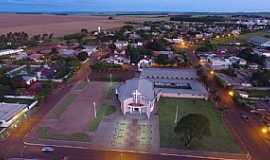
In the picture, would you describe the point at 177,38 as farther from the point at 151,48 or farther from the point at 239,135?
the point at 239,135

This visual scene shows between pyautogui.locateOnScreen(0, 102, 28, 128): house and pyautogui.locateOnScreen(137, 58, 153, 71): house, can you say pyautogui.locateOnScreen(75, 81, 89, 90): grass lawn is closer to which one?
pyautogui.locateOnScreen(0, 102, 28, 128): house

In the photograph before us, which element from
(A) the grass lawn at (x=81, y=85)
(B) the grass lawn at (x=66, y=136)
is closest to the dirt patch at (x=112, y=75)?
(A) the grass lawn at (x=81, y=85)

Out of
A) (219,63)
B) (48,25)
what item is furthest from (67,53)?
(48,25)

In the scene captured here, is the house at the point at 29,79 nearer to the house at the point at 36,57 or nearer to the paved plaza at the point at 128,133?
the house at the point at 36,57

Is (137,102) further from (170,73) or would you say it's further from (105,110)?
(170,73)

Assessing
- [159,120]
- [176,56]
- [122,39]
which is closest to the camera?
[159,120]

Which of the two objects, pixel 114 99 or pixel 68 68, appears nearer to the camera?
pixel 114 99

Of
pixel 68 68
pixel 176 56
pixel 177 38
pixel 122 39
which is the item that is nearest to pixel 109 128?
pixel 68 68
